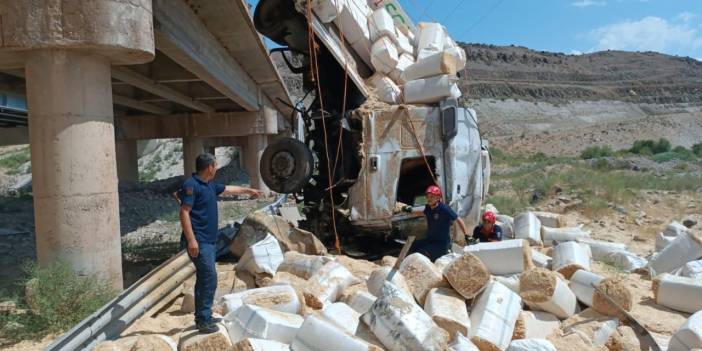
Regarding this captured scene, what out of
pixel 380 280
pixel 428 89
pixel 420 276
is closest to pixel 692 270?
pixel 420 276

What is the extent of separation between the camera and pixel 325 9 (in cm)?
753

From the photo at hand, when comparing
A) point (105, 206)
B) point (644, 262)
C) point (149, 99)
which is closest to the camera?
point (105, 206)

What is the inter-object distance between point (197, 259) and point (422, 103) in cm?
442

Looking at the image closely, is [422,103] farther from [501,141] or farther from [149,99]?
[501,141]

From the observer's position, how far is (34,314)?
4512 mm

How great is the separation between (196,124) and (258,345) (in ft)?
59.7

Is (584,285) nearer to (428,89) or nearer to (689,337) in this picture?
(689,337)

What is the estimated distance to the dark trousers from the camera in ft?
13.7

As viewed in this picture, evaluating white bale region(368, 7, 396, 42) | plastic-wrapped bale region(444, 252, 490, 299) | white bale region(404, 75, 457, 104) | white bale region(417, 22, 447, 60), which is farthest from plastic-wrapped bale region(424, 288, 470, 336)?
white bale region(368, 7, 396, 42)

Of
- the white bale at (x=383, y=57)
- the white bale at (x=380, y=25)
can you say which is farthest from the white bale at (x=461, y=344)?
the white bale at (x=380, y=25)

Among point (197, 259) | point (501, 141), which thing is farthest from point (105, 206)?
point (501, 141)

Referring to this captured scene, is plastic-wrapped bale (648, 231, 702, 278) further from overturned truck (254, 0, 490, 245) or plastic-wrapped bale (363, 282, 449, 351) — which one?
plastic-wrapped bale (363, 282, 449, 351)

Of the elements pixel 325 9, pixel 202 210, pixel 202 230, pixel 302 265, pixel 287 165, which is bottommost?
pixel 302 265

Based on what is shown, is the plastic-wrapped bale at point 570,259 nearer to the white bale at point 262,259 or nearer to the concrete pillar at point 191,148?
the white bale at point 262,259
